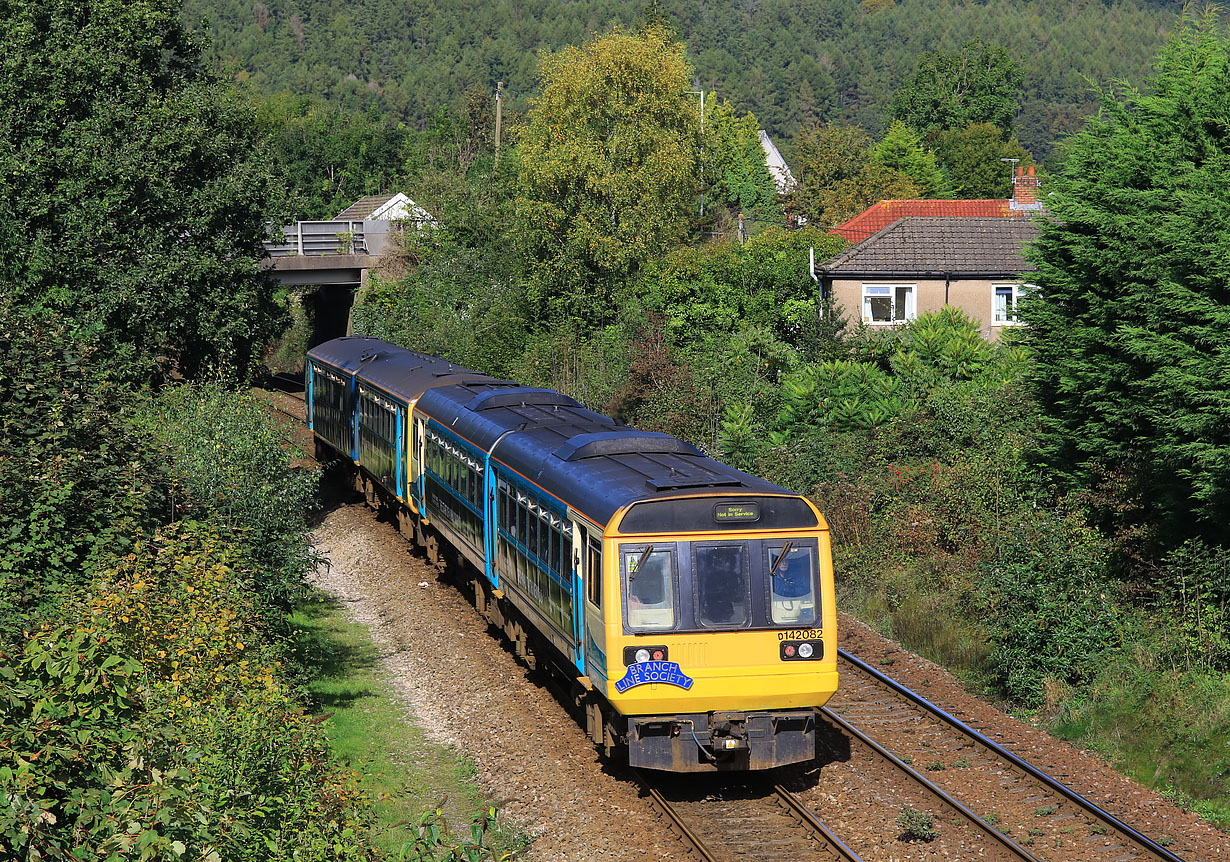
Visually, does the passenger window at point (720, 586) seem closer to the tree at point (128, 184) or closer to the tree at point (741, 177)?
the tree at point (128, 184)

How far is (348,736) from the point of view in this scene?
13406 mm

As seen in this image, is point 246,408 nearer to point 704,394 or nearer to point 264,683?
point 264,683

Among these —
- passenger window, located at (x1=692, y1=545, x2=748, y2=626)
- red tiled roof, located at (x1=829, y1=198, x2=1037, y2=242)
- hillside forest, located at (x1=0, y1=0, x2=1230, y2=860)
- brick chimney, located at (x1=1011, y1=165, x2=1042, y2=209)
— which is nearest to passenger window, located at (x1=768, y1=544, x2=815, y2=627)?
passenger window, located at (x1=692, y1=545, x2=748, y2=626)

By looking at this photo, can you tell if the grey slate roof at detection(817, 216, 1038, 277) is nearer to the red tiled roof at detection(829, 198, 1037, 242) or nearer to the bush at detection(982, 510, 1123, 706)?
the red tiled roof at detection(829, 198, 1037, 242)

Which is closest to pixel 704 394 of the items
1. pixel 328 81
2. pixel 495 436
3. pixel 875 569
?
pixel 875 569

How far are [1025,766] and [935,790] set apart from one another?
1.14 metres

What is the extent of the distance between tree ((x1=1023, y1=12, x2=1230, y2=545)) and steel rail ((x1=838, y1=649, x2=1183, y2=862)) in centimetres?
340

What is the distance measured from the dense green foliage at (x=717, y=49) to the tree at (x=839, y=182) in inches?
3095

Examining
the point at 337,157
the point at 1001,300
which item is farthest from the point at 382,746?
the point at 337,157

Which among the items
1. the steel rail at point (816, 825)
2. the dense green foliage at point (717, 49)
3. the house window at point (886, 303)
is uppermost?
the dense green foliage at point (717, 49)

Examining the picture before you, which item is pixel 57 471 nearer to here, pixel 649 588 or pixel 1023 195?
→ pixel 649 588

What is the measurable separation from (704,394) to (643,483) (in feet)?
51.3

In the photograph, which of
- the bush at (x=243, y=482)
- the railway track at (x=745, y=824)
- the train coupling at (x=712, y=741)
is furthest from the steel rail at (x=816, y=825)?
the bush at (x=243, y=482)

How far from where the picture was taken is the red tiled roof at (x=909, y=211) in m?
38.1
